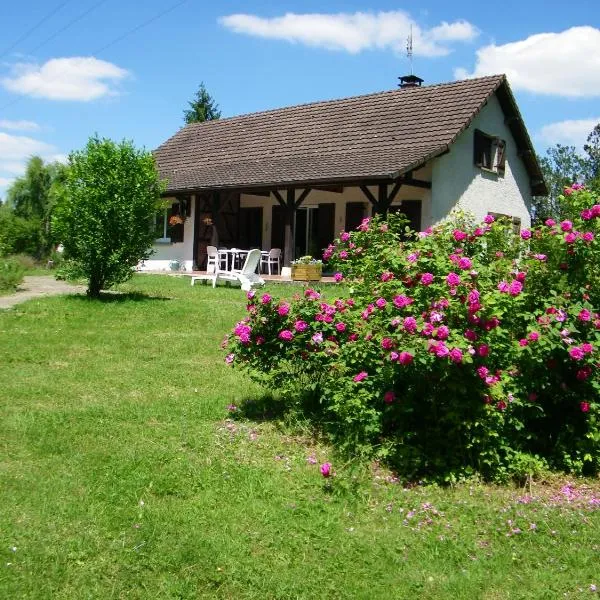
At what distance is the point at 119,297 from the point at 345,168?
24.8ft

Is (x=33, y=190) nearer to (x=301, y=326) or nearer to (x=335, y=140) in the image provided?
(x=335, y=140)

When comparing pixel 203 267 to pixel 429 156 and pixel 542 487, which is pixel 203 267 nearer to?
pixel 429 156

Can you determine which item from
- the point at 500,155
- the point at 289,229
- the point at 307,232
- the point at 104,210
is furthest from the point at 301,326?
the point at 500,155

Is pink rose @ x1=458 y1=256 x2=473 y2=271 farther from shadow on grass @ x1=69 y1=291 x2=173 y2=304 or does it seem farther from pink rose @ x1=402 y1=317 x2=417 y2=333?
shadow on grass @ x1=69 y1=291 x2=173 y2=304

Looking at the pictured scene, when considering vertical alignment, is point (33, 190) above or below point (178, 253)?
above

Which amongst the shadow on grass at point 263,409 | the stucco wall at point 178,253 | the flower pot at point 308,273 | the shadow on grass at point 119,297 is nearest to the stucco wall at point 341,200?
the stucco wall at point 178,253

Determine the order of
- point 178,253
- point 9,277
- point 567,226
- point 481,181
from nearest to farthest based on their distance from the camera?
point 567,226, point 9,277, point 481,181, point 178,253

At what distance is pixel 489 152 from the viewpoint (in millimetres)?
20578

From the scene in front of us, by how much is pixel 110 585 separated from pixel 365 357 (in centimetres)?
210

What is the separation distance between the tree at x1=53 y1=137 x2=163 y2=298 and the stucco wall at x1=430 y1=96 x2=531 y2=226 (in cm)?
833

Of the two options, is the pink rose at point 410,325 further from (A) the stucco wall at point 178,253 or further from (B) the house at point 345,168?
(A) the stucco wall at point 178,253

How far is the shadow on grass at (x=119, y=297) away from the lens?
442 inches

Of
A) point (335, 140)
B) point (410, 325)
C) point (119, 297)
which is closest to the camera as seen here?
point (410, 325)

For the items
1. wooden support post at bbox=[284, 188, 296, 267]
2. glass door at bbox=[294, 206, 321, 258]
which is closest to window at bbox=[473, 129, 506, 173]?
glass door at bbox=[294, 206, 321, 258]
